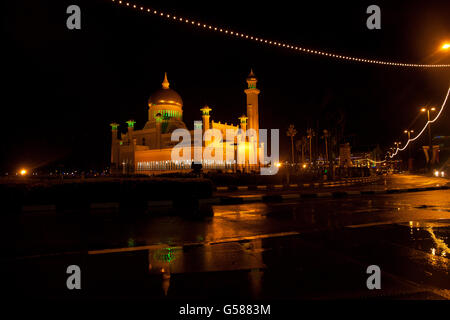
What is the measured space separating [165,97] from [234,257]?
52959 millimetres

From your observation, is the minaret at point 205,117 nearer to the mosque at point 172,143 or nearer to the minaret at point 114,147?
the mosque at point 172,143

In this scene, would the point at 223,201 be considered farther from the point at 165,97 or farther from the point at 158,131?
the point at 165,97

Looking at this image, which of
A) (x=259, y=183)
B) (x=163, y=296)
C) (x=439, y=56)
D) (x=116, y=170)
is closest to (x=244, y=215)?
(x=163, y=296)

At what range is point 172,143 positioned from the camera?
48.8 metres

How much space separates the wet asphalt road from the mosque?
105 feet

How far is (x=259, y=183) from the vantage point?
2823 cm

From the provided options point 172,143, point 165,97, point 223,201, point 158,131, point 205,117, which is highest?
point 165,97

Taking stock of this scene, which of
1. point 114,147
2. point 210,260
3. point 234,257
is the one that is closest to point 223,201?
point 234,257

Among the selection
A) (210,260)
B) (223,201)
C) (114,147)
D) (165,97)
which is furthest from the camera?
(114,147)

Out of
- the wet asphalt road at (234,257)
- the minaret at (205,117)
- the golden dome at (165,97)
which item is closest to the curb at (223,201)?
the wet asphalt road at (234,257)

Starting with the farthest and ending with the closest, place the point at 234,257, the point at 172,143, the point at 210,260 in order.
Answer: the point at 172,143
the point at 234,257
the point at 210,260

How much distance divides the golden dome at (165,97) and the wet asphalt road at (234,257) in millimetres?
48333

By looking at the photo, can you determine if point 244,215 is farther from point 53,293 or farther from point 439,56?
point 439,56
